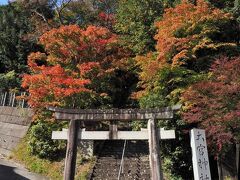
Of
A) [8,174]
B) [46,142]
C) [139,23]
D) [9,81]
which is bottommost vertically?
[8,174]

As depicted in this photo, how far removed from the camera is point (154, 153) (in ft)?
38.2

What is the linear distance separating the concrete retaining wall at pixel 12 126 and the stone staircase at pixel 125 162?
5.36 m

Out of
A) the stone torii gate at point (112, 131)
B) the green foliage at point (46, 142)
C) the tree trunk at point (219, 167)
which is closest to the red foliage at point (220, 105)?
the tree trunk at point (219, 167)

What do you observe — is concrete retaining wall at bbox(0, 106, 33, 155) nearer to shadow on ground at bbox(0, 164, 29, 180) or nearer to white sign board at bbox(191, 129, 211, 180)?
shadow on ground at bbox(0, 164, 29, 180)

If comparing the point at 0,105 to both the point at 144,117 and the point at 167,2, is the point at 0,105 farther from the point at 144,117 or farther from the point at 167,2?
the point at 144,117

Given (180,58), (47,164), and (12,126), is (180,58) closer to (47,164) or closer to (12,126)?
(47,164)

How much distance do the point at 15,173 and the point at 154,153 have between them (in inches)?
329

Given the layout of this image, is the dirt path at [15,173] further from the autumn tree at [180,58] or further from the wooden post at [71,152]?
the autumn tree at [180,58]

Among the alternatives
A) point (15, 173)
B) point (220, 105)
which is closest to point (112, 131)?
point (220, 105)

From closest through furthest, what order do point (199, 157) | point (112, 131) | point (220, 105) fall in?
point (199, 157) → point (112, 131) → point (220, 105)

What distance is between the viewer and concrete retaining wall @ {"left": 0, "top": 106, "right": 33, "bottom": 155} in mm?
21219

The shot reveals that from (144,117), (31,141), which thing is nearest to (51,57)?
(31,141)

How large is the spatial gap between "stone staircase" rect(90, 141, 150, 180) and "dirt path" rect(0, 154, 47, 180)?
2848mm

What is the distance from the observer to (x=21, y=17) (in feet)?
97.3
